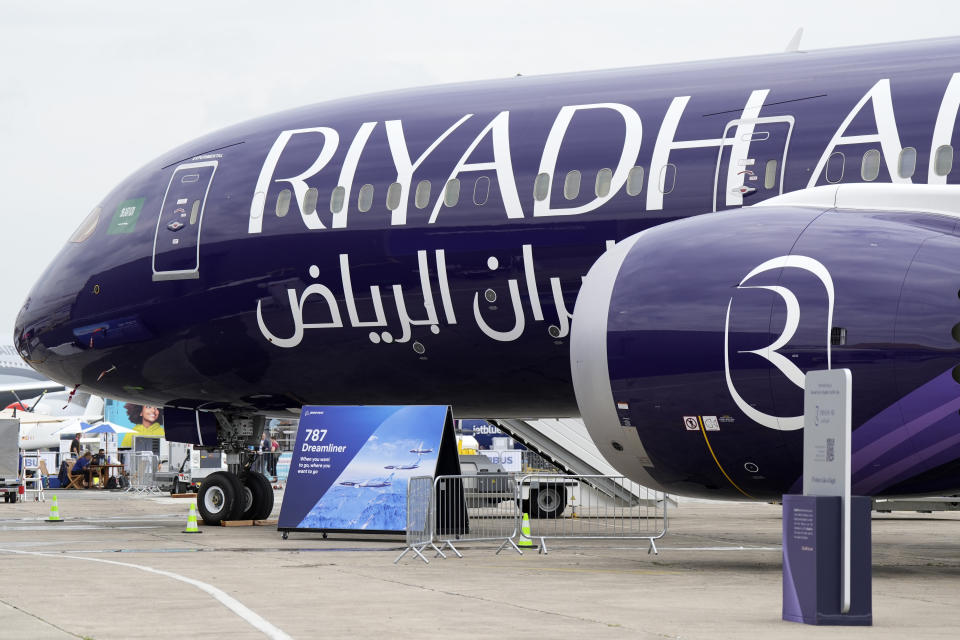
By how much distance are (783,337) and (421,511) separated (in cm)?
599

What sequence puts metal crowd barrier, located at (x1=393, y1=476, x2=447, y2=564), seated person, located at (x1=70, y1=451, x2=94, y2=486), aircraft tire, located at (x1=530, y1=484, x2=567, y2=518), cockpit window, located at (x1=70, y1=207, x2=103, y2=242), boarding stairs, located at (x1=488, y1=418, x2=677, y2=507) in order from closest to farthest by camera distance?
1. metal crowd barrier, located at (x1=393, y1=476, x2=447, y2=564)
2. cockpit window, located at (x1=70, y1=207, x2=103, y2=242)
3. aircraft tire, located at (x1=530, y1=484, x2=567, y2=518)
4. boarding stairs, located at (x1=488, y1=418, x2=677, y2=507)
5. seated person, located at (x1=70, y1=451, x2=94, y2=486)

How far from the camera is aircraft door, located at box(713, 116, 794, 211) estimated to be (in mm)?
15336

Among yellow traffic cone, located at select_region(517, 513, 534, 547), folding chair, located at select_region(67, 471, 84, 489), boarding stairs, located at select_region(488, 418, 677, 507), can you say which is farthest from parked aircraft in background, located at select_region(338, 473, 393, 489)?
folding chair, located at select_region(67, 471, 84, 489)

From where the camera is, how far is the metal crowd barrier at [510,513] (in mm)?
16141

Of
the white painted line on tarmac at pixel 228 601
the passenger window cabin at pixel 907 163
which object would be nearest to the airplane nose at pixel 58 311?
the white painted line on tarmac at pixel 228 601

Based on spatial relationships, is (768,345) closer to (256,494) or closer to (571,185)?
(571,185)

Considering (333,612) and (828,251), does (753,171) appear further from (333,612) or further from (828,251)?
(333,612)

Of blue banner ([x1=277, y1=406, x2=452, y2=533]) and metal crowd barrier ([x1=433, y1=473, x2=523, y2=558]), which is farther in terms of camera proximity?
blue banner ([x1=277, y1=406, x2=452, y2=533])

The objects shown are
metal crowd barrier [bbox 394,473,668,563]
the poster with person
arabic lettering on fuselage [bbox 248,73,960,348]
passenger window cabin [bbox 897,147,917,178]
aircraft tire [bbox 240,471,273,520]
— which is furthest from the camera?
the poster with person

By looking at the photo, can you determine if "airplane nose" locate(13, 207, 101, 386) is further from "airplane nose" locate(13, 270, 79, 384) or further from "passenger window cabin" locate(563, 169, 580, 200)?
"passenger window cabin" locate(563, 169, 580, 200)

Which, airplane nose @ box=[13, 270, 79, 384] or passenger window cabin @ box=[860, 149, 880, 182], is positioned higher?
passenger window cabin @ box=[860, 149, 880, 182]

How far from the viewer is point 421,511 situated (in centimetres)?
1617

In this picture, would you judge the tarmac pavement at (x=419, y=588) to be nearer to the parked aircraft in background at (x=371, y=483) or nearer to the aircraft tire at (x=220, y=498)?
the parked aircraft in background at (x=371, y=483)

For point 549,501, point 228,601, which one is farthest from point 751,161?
point 549,501
